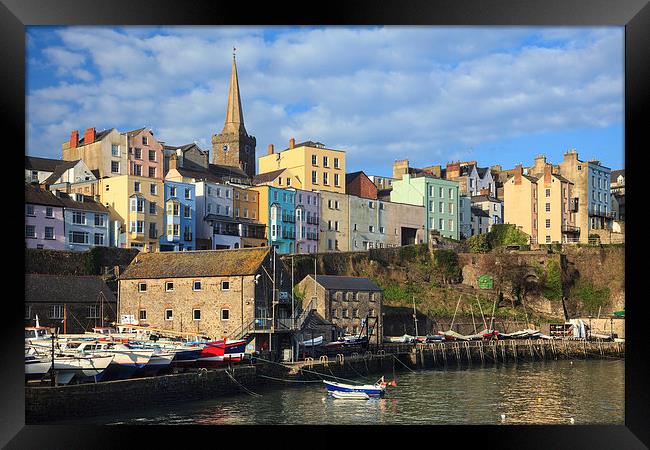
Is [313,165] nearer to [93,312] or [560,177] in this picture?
[560,177]

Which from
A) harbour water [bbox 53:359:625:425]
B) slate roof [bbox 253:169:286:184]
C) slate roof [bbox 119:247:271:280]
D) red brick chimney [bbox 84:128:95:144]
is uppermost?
red brick chimney [bbox 84:128:95:144]

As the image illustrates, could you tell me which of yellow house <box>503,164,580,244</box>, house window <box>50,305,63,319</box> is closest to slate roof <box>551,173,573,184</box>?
yellow house <box>503,164,580,244</box>

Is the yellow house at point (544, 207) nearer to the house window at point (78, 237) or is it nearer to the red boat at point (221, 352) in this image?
the house window at point (78, 237)

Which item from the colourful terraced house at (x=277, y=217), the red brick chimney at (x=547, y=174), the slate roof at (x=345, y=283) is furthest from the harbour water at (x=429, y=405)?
the red brick chimney at (x=547, y=174)

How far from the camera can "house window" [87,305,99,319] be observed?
24263mm

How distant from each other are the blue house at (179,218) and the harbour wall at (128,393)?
1260 centimetres

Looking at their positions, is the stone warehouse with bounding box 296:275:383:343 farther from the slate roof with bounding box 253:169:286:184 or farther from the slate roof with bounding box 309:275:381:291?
the slate roof with bounding box 253:169:286:184

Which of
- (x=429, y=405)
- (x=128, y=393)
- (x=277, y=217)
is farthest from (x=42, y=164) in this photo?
(x=429, y=405)

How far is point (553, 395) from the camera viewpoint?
21.0 metres

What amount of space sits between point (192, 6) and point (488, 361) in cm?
2506

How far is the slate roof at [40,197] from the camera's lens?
27203 millimetres

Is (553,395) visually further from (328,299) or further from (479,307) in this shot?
(479,307)

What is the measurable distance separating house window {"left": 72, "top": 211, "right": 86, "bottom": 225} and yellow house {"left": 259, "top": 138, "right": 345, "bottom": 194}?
12.0m

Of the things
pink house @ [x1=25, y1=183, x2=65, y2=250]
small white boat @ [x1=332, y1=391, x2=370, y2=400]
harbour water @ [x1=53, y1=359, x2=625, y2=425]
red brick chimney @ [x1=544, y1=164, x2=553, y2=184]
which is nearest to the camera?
harbour water @ [x1=53, y1=359, x2=625, y2=425]
